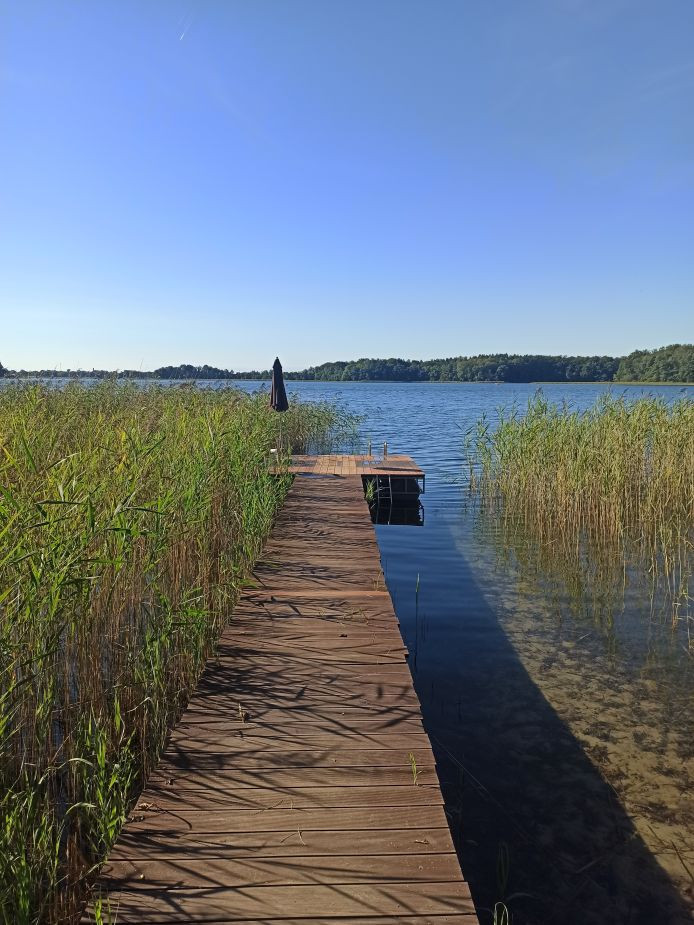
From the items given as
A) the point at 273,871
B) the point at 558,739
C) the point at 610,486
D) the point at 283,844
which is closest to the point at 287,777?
the point at 283,844

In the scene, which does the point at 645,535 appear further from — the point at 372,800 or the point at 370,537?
the point at 372,800

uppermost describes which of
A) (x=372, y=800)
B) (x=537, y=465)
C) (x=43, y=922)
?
(x=537, y=465)

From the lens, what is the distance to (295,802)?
2.18 meters

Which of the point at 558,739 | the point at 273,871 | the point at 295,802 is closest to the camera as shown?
the point at 273,871

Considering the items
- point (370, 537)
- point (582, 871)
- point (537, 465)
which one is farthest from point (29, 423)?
point (537, 465)

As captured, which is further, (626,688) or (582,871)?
(626,688)

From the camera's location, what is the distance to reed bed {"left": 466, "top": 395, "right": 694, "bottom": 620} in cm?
780

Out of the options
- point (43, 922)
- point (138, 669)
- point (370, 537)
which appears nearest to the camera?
point (43, 922)

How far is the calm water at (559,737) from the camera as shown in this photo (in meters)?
2.73

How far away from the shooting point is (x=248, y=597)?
4.49 meters

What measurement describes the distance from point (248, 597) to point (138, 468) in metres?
1.41

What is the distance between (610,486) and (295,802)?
6.87m

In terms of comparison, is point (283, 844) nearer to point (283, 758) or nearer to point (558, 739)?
point (283, 758)

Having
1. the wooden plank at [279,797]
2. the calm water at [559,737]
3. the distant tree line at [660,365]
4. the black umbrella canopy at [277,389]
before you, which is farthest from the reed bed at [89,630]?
the distant tree line at [660,365]
